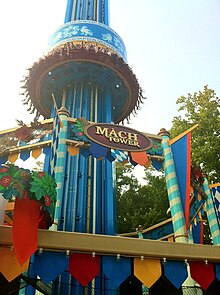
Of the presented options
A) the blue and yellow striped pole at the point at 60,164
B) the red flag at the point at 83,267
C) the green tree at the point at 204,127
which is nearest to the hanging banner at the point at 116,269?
the red flag at the point at 83,267

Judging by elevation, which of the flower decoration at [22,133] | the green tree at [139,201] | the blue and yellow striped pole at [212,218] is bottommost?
the blue and yellow striped pole at [212,218]

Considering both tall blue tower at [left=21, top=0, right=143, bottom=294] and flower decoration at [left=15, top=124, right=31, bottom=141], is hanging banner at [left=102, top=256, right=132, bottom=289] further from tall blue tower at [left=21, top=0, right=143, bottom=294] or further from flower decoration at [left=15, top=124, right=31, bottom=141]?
flower decoration at [left=15, top=124, right=31, bottom=141]

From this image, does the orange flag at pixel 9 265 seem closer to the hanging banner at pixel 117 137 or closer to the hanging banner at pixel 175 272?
the hanging banner at pixel 175 272

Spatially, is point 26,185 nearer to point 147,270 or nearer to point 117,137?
point 147,270

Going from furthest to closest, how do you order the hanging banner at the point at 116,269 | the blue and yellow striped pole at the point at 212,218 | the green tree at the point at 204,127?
the green tree at the point at 204,127 → the blue and yellow striped pole at the point at 212,218 → the hanging banner at the point at 116,269

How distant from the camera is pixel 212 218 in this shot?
9.38 metres

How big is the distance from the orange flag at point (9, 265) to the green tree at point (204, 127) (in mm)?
12570

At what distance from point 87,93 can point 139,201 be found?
8.94 metres

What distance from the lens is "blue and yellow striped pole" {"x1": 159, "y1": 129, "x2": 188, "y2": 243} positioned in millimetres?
7242

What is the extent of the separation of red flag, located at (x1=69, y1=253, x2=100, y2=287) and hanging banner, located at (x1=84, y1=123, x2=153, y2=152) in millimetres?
3505

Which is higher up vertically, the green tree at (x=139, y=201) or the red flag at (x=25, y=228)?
the green tree at (x=139, y=201)

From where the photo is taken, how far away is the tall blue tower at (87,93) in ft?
33.9

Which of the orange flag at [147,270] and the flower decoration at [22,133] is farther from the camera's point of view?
the flower decoration at [22,133]

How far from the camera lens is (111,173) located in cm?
1150
